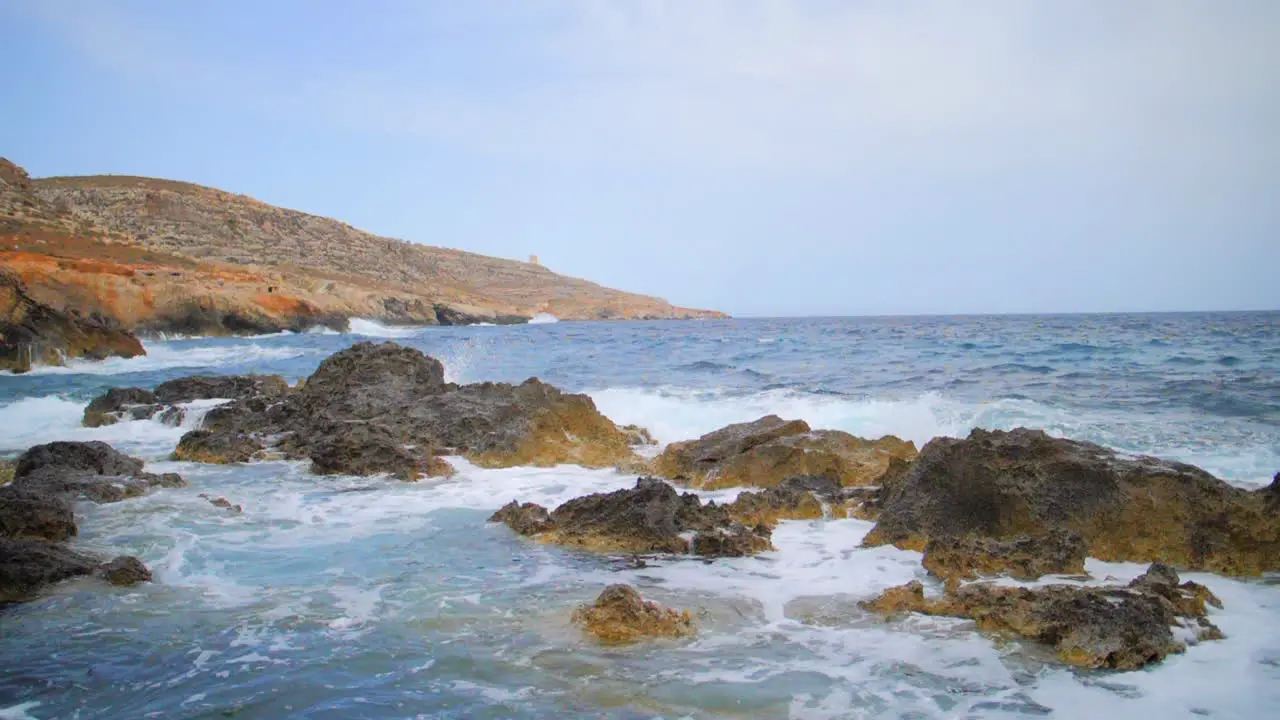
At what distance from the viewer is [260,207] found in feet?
244

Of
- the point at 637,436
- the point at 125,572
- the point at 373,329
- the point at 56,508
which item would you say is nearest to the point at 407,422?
the point at 637,436

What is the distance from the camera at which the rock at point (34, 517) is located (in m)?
6.26

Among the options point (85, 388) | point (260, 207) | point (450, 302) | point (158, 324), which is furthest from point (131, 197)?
point (85, 388)

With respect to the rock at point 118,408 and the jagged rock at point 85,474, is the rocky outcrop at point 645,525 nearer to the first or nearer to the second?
the jagged rock at point 85,474

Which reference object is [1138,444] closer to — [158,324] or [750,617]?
[750,617]

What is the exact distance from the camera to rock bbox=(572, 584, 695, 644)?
4.49m

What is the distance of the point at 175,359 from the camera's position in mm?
26656

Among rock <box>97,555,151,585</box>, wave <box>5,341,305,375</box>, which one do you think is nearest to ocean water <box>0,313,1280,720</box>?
rock <box>97,555,151,585</box>

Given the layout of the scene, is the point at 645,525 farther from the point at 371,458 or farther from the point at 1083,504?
the point at 371,458

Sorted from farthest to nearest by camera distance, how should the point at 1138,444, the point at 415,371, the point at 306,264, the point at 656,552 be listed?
the point at 306,264
the point at 415,371
the point at 1138,444
the point at 656,552

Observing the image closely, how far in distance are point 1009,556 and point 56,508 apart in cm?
718

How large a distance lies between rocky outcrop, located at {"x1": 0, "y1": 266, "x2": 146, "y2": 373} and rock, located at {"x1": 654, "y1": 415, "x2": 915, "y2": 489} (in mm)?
20605

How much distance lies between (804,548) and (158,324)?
125ft

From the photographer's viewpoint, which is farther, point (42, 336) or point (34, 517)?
point (42, 336)
